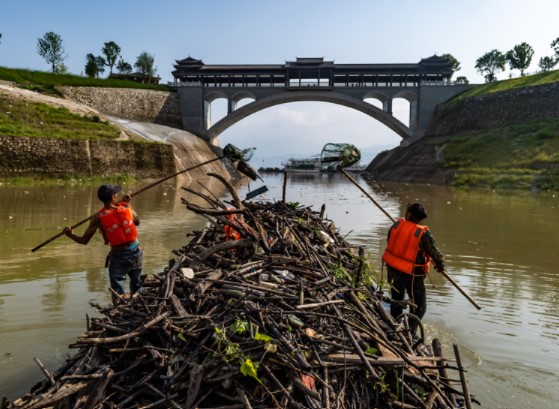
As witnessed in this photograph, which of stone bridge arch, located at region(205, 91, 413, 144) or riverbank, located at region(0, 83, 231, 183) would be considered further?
stone bridge arch, located at region(205, 91, 413, 144)

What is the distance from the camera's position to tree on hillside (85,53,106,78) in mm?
69938

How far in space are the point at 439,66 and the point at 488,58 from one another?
56.2ft

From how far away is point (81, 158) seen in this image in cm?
3453

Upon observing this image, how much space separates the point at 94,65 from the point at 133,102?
17755 millimetres

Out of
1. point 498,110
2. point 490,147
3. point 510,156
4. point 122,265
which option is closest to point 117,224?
point 122,265

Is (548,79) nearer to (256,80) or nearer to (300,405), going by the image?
(256,80)

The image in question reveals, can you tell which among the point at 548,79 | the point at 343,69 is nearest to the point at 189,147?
the point at 343,69

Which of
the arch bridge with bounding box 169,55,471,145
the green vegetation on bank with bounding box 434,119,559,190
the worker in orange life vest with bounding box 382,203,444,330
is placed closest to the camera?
the worker in orange life vest with bounding box 382,203,444,330

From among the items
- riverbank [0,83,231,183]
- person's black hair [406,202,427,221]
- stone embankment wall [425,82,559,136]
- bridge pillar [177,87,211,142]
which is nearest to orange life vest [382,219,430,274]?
person's black hair [406,202,427,221]

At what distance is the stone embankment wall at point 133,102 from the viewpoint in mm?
55250

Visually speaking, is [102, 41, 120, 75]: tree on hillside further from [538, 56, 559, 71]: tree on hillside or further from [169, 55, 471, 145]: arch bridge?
[538, 56, 559, 71]: tree on hillside

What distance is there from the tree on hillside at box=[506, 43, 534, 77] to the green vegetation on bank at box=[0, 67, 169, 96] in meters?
55.5

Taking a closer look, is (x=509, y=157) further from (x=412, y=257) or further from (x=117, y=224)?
(x=117, y=224)

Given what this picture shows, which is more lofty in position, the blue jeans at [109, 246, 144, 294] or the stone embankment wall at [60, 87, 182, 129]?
the stone embankment wall at [60, 87, 182, 129]
